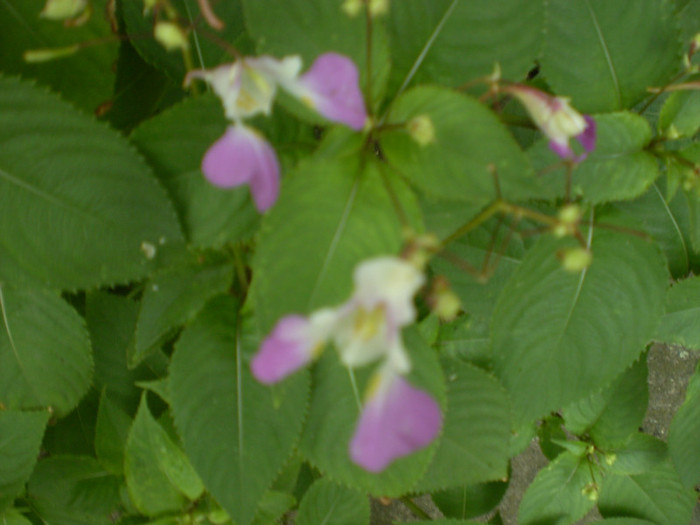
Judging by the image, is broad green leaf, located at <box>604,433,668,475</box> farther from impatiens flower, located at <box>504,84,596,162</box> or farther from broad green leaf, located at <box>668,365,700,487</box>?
impatiens flower, located at <box>504,84,596,162</box>

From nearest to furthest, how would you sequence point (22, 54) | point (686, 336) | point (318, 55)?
point (318, 55) → point (22, 54) → point (686, 336)

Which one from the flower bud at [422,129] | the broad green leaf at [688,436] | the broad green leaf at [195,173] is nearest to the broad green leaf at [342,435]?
the broad green leaf at [195,173]

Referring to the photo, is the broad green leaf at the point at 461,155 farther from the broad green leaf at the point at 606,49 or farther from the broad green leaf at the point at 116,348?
the broad green leaf at the point at 116,348

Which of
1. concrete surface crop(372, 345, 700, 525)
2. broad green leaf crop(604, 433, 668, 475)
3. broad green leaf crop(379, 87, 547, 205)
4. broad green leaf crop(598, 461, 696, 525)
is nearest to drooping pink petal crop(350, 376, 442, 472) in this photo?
broad green leaf crop(379, 87, 547, 205)

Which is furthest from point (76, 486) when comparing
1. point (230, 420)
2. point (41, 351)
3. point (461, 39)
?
point (461, 39)

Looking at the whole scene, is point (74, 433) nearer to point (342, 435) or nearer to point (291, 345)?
point (342, 435)

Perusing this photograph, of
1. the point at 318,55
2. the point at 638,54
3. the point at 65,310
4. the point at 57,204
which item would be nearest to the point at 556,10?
the point at 638,54

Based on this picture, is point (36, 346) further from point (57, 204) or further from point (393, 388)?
point (393, 388)
